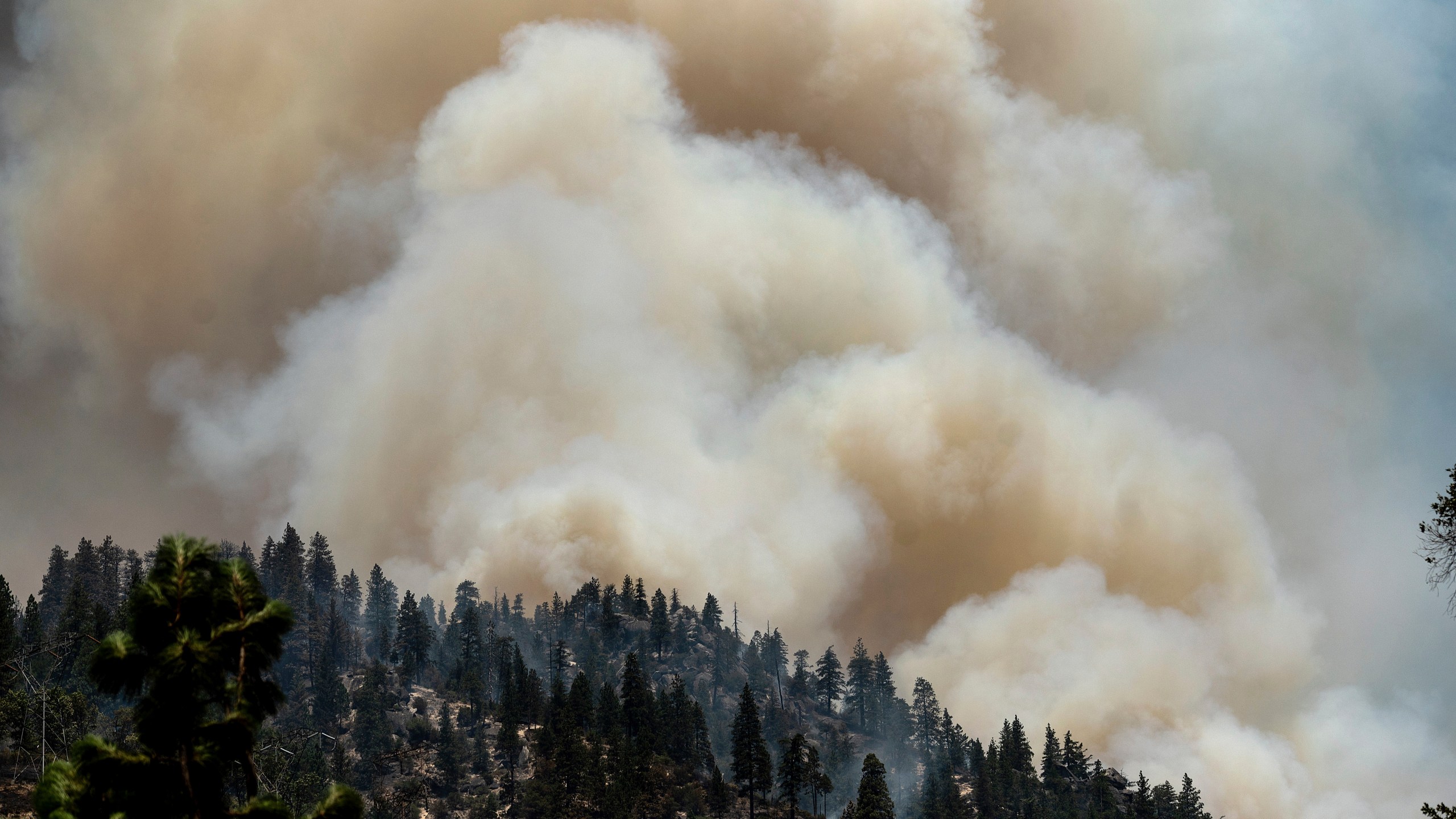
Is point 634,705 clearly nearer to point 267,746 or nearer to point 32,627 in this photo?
point 267,746

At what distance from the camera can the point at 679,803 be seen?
169 metres

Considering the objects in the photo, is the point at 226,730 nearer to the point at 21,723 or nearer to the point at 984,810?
the point at 21,723

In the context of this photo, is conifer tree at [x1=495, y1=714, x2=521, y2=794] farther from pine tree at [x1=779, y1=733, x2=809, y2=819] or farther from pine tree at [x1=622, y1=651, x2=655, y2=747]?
pine tree at [x1=779, y1=733, x2=809, y2=819]

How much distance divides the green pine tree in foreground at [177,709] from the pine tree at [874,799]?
→ 136 meters

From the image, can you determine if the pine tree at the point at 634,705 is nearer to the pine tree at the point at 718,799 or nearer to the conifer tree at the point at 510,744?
the conifer tree at the point at 510,744

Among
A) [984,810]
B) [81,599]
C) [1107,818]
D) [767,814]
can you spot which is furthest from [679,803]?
[81,599]

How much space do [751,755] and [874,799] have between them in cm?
2798

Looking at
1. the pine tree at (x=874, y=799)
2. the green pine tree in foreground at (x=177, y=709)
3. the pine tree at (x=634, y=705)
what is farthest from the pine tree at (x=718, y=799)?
the green pine tree in foreground at (x=177, y=709)

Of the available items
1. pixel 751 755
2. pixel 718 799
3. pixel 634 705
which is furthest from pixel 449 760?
pixel 751 755

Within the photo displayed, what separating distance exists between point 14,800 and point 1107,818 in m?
174

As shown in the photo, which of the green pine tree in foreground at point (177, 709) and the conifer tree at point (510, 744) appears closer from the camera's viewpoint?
the green pine tree in foreground at point (177, 709)

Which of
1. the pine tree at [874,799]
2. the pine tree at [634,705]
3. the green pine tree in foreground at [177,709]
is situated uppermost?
the pine tree at [634,705]

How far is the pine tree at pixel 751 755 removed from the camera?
169 m

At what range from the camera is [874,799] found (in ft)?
485
